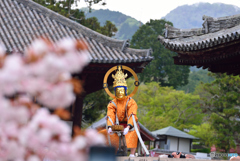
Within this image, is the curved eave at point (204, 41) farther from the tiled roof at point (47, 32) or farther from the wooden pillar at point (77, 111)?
the wooden pillar at point (77, 111)

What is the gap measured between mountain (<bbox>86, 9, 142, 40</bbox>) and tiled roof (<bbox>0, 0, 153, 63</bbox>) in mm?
88650

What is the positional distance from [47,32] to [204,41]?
14.4 feet

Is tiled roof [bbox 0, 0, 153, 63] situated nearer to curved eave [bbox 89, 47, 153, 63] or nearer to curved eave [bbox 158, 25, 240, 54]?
curved eave [bbox 89, 47, 153, 63]

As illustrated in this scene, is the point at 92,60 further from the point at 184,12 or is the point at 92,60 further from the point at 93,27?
the point at 184,12

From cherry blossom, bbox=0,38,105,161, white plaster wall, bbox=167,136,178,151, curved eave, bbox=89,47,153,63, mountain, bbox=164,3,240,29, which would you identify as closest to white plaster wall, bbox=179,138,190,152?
white plaster wall, bbox=167,136,178,151

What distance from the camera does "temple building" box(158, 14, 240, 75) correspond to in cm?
712

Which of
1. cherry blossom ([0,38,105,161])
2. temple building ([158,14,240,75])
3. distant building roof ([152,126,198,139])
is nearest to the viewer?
cherry blossom ([0,38,105,161])

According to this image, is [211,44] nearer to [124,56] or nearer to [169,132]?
[124,56]

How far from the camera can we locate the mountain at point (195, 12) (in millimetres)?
152250

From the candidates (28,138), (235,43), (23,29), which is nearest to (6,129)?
(28,138)

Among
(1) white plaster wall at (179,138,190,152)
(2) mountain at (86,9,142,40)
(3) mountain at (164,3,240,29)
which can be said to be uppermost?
(3) mountain at (164,3,240,29)

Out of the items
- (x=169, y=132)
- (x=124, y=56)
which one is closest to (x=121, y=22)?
(x=169, y=132)

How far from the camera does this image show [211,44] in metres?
7.24

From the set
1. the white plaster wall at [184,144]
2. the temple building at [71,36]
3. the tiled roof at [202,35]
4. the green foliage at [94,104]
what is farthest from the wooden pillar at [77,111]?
the white plaster wall at [184,144]
